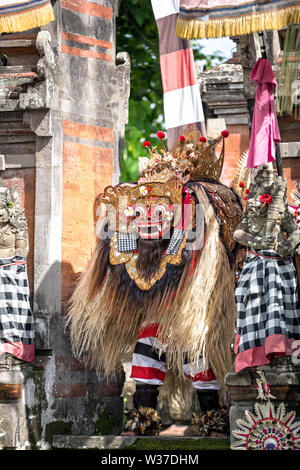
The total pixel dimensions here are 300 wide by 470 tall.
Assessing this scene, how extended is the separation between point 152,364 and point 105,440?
798 millimetres

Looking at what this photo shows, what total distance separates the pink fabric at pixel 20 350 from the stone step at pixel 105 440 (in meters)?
0.80

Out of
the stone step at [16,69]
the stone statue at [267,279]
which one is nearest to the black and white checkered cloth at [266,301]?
the stone statue at [267,279]

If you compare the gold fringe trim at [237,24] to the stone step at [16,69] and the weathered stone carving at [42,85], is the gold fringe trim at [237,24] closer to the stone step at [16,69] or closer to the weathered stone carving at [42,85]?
the weathered stone carving at [42,85]

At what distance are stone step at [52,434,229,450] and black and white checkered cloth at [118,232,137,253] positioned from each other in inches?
68.3

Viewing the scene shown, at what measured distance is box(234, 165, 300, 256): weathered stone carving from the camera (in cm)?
773

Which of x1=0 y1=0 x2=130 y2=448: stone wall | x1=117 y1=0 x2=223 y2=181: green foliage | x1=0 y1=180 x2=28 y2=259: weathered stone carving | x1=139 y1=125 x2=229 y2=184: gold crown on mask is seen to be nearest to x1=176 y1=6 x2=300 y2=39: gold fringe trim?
x1=139 y1=125 x2=229 y2=184: gold crown on mask

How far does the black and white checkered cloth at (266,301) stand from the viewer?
754cm

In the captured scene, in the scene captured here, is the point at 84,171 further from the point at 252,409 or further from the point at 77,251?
the point at 252,409

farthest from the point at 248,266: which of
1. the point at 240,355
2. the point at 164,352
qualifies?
the point at 164,352

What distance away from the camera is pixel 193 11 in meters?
7.71

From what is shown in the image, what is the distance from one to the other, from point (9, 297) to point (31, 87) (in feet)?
7.37

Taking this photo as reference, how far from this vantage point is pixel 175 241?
8648mm

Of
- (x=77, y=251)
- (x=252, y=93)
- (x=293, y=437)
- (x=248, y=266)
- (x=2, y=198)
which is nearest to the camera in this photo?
(x=293, y=437)

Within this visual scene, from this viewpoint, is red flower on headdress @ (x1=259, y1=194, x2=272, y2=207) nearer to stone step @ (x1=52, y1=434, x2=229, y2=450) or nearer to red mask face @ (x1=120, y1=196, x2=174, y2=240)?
red mask face @ (x1=120, y1=196, x2=174, y2=240)
